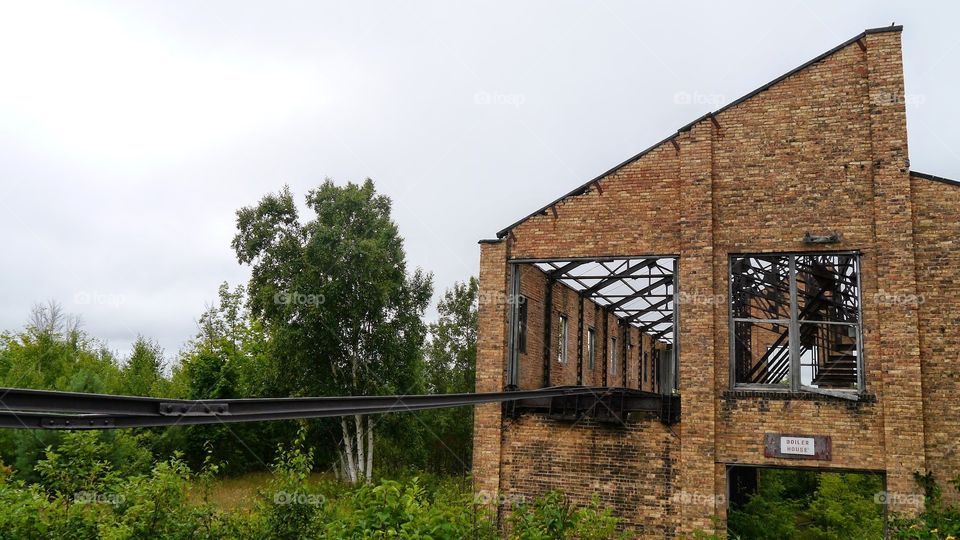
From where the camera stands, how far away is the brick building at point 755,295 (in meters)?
12.6

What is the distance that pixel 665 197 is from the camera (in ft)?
47.6

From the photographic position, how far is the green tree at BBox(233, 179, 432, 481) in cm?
2755

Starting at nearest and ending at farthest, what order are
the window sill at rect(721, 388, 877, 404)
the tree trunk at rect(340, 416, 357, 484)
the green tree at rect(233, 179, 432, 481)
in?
the window sill at rect(721, 388, 877, 404)
the green tree at rect(233, 179, 432, 481)
the tree trunk at rect(340, 416, 357, 484)

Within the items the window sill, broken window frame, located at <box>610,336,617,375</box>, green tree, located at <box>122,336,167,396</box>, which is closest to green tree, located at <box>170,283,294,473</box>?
green tree, located at <box>122,336,167,396</box>

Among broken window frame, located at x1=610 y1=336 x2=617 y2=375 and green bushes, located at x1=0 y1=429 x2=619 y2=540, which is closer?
green bushes, located at x1=0 y1=429 x2=619 y2=540

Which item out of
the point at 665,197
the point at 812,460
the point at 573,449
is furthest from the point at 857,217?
the point at 573,449

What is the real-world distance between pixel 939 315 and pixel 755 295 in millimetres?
3234

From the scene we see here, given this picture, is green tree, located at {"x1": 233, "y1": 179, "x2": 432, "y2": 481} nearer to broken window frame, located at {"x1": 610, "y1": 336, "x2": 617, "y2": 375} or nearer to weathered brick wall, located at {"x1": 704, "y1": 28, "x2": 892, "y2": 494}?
broken window frame, located at {"x1": 610, "y1": 336, "x2": 617, "y2": 375}

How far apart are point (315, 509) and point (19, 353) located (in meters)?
36.1

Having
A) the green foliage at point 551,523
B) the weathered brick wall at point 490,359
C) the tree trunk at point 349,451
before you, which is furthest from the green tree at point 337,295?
the green foliage at point 551,523

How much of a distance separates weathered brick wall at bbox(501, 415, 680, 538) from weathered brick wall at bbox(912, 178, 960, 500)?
14.5 feet

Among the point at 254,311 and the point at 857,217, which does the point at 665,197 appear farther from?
the point at 254,311

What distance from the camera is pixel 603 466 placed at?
45.6ft

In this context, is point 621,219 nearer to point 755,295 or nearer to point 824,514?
point 755,295
